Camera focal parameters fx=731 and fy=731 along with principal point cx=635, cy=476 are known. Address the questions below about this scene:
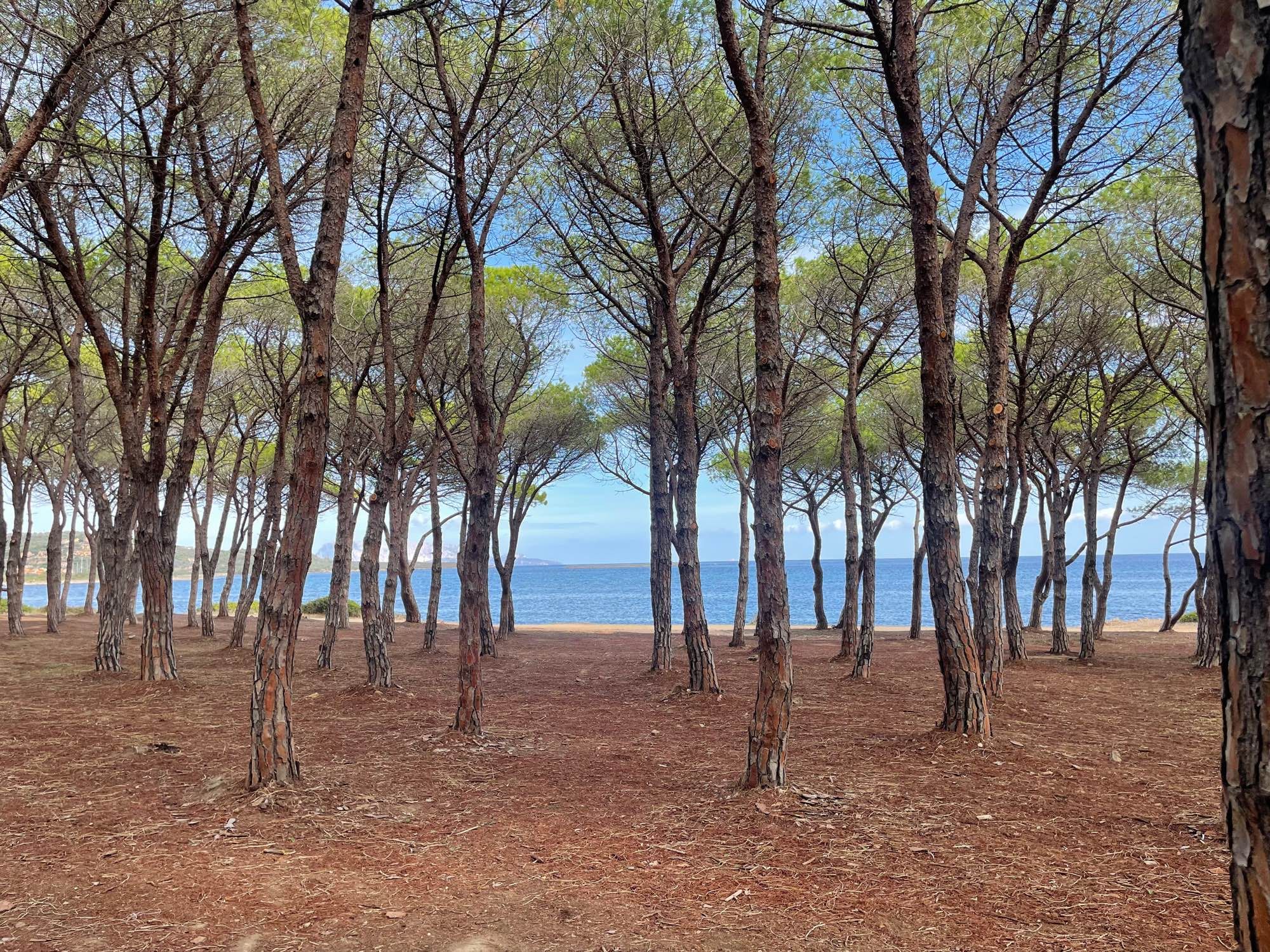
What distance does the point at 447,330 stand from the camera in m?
12.8

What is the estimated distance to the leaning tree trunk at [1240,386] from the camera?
1149 millimetres

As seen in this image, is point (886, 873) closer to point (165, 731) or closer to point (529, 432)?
point (165, 731)

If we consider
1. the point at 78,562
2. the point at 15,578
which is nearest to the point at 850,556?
the point at 15,578

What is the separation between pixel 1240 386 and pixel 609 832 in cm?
363

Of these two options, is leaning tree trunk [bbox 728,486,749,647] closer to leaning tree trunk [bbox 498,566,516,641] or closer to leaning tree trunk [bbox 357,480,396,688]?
leaning tree trunk [bbox 498,566,516,641]

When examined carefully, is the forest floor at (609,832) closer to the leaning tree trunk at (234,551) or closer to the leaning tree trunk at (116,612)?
the leaning tree trunk at (116,612)

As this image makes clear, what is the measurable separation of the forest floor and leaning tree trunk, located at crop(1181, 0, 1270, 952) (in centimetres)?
181

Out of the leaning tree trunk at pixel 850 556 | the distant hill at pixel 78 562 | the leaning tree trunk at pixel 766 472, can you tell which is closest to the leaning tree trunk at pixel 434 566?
the leaning tree trunk at pixel 850 556

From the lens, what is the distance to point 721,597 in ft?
257

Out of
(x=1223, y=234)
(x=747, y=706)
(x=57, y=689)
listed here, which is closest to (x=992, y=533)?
(x=747, y=706)

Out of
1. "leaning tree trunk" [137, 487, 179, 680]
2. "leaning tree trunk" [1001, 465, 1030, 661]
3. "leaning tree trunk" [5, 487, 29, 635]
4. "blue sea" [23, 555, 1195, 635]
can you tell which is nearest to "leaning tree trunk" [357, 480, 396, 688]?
"leaning tree trunk" [137, 487, 179, 680]

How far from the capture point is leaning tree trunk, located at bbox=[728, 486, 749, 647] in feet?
51.3

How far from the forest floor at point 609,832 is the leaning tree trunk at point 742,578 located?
27.1ft

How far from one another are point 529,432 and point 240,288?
787cm
